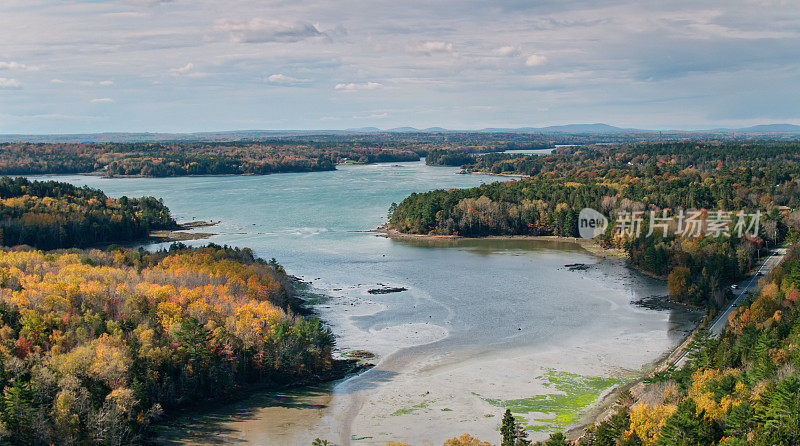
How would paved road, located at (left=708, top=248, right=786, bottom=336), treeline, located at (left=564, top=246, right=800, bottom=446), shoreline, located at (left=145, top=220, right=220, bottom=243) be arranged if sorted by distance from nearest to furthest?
treeline, located at (left=564, top=246, right=800, bottom=446), paved road, located at (left=708, top=248, right=786, bottom=336), shoreline, located at (left=145, top=220, right=220, bottom=243)

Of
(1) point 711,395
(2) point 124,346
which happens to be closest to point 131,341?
(2) point 124,346

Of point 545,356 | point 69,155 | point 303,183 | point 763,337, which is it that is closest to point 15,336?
point 545,356

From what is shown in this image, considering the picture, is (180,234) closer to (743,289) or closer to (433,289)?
(433,289)

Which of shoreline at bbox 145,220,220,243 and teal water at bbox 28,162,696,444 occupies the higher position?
shoreline at bbox 145,220,220,243

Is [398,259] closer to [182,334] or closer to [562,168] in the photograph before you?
[182,334]

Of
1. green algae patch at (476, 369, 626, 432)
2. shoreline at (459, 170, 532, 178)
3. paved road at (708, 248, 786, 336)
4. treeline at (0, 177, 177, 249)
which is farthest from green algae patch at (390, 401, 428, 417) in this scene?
shoreline at (459, 170, 532, 178)

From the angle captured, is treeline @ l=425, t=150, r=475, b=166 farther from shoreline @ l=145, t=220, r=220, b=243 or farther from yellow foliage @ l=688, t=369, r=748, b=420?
→ yellow foliage @ l=688, t=369, r=748, b=420

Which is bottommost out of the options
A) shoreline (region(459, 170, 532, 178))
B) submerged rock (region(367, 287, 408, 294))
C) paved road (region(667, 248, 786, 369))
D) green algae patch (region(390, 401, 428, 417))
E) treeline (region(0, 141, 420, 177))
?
green algae patch (region(390, 401, 428, 417))
